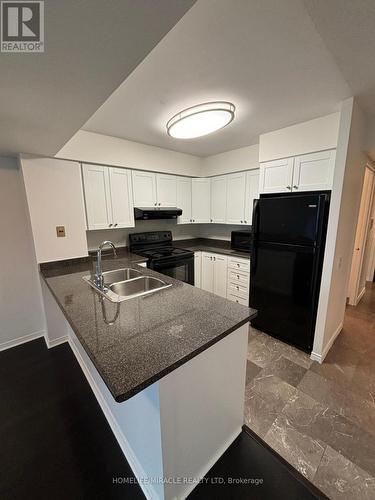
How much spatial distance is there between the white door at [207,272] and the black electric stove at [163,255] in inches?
10.8

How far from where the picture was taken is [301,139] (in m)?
2.16

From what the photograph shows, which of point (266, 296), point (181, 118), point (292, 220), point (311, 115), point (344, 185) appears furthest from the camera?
point (266, 296)

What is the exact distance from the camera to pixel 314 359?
84.9 inches

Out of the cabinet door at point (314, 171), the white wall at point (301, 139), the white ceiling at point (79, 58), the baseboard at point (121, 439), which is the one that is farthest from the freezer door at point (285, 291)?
the white ceiling at point (79, 58)

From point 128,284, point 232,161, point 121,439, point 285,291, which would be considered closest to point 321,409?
point 285,291

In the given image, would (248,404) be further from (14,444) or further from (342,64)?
(342,64)

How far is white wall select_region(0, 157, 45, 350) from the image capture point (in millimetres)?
2225

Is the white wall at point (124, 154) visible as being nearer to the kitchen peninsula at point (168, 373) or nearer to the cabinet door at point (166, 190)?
the cabinet door at point (166, 190)

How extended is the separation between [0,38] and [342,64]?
1759 mm

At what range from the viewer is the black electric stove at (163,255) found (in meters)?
2.90

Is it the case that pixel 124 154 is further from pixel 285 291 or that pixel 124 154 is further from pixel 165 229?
pixel 285 291

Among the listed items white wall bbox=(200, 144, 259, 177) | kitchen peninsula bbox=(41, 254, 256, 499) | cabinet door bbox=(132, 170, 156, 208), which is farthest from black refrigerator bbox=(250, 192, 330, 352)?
cabinet door bbox=(132, 170, 156, 208)

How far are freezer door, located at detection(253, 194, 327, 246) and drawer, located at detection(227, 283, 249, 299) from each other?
0.88 m

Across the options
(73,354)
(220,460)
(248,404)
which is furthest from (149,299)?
(73,354)
